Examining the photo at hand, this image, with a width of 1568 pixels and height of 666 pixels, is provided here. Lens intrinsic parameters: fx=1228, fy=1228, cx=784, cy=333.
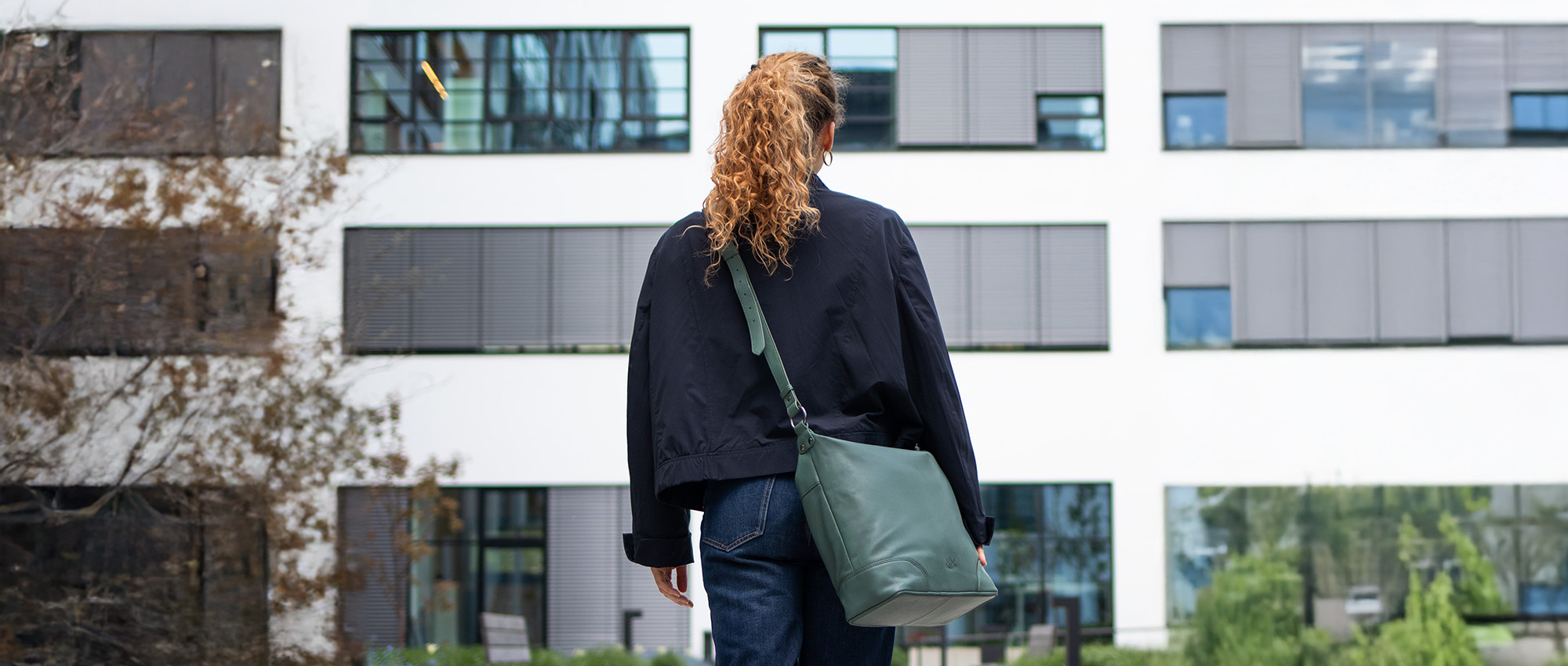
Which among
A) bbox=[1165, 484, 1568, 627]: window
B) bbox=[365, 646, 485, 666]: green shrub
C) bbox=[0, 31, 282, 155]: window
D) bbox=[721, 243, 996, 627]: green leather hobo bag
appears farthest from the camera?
bbox=[1165, 484, 1568, 627]: window

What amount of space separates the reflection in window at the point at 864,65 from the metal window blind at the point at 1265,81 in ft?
13.3

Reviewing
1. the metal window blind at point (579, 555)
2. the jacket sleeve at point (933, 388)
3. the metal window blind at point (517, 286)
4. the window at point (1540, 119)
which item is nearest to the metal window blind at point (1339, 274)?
the window at point (1540, 119)

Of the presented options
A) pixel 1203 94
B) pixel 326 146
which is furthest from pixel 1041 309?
pixel 326 146

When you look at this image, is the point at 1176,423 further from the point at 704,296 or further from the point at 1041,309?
the point at 704,296

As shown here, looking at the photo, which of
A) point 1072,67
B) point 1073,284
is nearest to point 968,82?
point 1072,67

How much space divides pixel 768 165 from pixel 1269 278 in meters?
13.6

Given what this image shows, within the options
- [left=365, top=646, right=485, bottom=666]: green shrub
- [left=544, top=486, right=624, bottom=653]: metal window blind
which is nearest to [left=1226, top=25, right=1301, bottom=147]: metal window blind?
[left=544, top=486, right=624, bottom=653]: metal window blind

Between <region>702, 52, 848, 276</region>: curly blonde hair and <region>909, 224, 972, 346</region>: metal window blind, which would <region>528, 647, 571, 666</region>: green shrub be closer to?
<region>909, 224, 972, 346</region>: metal window blind

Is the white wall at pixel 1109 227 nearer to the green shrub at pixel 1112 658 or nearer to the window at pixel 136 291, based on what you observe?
the green shrub at pixel 1112 658

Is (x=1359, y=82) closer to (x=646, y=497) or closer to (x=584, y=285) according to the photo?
(x=584, y=285)

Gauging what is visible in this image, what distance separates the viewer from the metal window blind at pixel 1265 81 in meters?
14.5

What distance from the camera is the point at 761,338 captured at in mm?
1883

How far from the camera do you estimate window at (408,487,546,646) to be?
14.0m

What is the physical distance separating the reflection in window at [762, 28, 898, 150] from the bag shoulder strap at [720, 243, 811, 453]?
12687 mm
